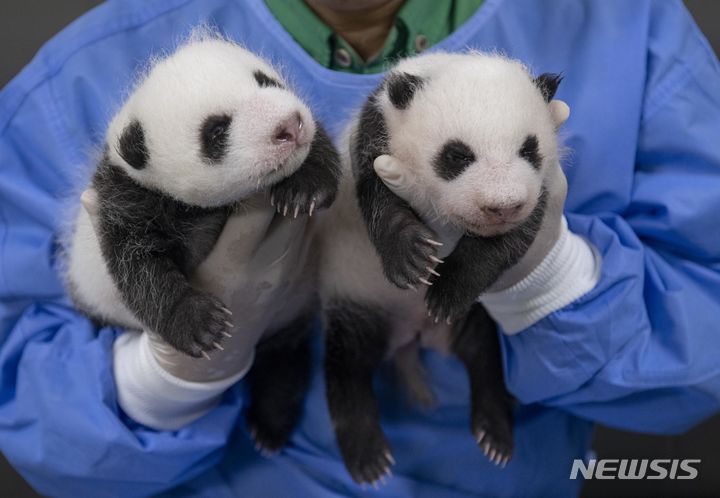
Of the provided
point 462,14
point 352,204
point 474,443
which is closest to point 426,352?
point 474,443

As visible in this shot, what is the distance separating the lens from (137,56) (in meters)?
1.75

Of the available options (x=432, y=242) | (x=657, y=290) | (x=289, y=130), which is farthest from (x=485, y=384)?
(x=289, y=130)

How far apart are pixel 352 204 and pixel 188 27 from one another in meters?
0.52

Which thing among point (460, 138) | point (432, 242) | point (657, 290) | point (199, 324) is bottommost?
point (657, 290)

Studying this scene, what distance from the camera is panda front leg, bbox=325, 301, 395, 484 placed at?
5.17 ft

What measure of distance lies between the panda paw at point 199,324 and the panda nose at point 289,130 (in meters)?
0.27

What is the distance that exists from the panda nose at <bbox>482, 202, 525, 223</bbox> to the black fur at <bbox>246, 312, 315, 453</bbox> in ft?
1.92

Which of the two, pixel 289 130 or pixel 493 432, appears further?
pixel 493 432

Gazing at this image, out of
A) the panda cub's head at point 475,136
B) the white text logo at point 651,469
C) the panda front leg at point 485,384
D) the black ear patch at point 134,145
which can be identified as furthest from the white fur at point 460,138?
the white text logo at point 651,469

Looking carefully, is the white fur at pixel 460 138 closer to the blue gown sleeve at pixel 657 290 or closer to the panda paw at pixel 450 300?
the panda paw at pixel 450 300

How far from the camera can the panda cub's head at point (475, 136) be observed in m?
1.22

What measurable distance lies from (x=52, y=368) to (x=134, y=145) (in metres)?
0.54

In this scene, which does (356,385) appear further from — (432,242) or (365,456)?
(432,242)

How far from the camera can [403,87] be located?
1.36 metres
